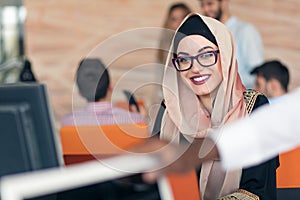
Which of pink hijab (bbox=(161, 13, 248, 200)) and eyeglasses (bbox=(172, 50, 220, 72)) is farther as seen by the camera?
eyeglasses (bbox=(172, 50, 220, 72))

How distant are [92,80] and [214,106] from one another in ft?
6.25

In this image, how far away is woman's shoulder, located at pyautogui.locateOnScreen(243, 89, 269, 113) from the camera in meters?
1.98

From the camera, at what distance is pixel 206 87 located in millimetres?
1996

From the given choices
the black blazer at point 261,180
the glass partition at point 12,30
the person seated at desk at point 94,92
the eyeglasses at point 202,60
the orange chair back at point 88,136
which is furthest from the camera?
the glass partition at point 12,30

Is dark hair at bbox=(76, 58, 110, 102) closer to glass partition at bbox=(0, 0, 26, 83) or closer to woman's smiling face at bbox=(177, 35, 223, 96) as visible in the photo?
woman's smiling face at bbox=(177, 35, 223, 96)

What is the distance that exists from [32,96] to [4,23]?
542 cm

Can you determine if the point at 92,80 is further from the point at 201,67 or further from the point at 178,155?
the point at 178,155

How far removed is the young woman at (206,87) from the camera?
192cm

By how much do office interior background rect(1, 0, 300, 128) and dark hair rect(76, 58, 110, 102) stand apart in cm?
265

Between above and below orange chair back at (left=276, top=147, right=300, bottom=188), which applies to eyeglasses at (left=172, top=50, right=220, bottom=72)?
above

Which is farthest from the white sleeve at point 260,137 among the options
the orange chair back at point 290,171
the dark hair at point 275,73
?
the dark hair at point 275,73

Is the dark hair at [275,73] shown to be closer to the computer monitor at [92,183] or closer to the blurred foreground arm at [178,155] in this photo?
the blurred foreground arm at [178,155]

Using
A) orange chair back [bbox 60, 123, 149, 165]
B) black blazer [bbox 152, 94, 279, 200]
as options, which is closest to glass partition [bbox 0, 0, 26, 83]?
orange chair back [bbox 60, 123, 149, 165]

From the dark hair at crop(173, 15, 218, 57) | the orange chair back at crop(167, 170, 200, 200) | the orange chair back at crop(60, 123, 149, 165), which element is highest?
the dark hair at crop(173, 15, 218, 57)
